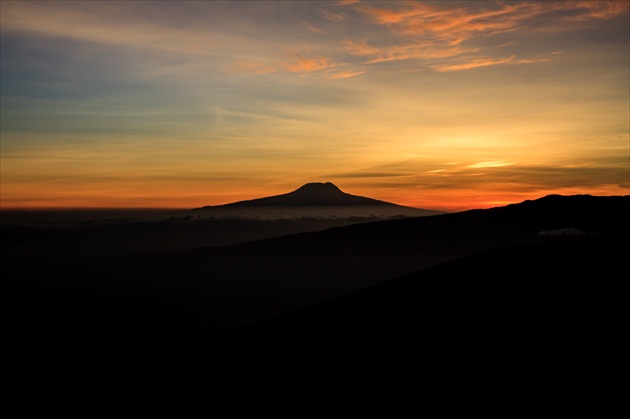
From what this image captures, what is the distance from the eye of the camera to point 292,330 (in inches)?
608

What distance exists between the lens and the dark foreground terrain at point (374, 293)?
39.8 ft

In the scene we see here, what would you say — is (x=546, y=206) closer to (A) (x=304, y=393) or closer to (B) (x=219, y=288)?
(B) (x=219, y=288)

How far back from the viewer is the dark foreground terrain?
12133mm

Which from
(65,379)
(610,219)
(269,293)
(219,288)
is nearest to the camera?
(65,379)

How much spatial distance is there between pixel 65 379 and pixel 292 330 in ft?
20.9

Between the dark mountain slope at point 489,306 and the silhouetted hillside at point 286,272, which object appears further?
the silhouetted hillside at point 286,272

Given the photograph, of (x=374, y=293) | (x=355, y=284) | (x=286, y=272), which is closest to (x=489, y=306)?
(x=374, y=293)

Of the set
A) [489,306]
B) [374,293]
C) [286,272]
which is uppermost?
[489,306]

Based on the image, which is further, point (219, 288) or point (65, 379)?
point (219, 288)

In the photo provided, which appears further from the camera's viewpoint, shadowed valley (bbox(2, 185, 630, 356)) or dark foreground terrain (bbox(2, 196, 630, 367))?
shadowed valley (bbox(2, 185, 630, 356))

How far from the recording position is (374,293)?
690 inches

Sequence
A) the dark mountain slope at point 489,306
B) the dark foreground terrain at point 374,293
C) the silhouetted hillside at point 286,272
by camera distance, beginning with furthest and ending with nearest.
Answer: the silhouetted hillside at point 286,272
the dark foreground terrain at point 374,293
the dark mountain slope at point 489,306

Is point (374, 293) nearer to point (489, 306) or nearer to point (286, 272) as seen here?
point (489, 306)

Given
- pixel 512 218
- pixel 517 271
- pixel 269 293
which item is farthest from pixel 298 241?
pixel 517 271
